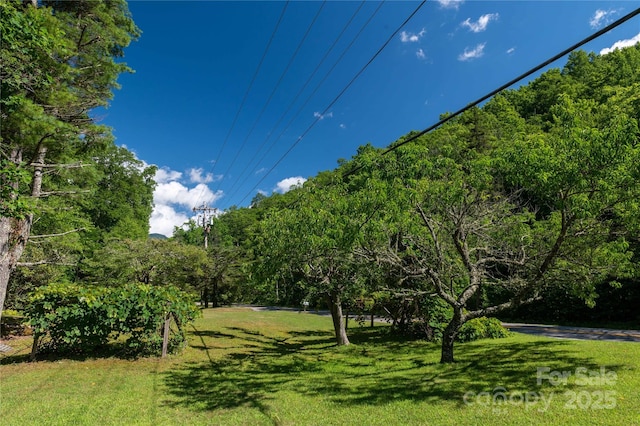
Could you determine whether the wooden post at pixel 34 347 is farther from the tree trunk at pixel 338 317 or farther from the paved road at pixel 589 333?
the paved road at pixel 589 333

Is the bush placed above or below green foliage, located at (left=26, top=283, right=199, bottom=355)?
below

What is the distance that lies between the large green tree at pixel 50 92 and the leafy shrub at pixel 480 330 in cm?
1423

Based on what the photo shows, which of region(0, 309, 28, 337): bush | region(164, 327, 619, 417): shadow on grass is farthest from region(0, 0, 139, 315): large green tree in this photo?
region(0, 309, 28, 337): bush

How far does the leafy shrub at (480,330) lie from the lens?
13.4 meters

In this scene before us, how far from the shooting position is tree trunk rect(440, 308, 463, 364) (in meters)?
8.62

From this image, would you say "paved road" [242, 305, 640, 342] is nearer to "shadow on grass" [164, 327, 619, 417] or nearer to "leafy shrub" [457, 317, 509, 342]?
"leafy shrub" [457, 317, 509, 342]

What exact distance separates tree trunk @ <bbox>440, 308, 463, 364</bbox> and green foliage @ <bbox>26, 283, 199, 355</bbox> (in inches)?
315

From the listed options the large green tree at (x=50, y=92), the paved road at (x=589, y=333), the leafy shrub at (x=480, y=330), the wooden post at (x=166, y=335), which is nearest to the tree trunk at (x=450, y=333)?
the leafy shrub at (x=480, y=330)

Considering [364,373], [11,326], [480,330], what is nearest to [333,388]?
[364,373]

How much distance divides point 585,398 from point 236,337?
12.9 metres

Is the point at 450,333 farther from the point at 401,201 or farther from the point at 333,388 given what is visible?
the point at 401,201

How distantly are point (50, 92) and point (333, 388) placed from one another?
11013mm

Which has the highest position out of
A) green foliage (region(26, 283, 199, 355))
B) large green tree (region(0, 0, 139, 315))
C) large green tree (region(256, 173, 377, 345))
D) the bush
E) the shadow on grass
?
large green tree (region(0, 0, 139, 315))

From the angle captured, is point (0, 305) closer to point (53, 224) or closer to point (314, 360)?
point (53, 224)
